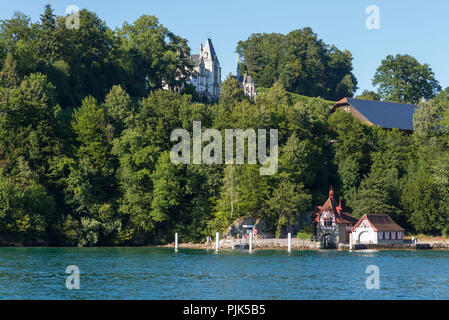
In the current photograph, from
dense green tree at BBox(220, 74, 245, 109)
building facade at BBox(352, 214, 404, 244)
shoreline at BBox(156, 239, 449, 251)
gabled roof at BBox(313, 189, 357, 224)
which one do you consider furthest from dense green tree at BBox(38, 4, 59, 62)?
building facade at BBox(352, 214, 404, 244)

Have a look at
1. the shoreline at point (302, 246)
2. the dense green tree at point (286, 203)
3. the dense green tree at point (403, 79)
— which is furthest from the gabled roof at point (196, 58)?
the shoreline at point (302, 246)

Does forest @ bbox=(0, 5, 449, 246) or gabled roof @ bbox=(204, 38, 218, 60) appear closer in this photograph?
forest @ bbox=(0, 5, 449, 246)

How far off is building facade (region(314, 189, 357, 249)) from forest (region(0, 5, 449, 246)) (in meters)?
2.23

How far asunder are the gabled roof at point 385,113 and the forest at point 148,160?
4.96 meters

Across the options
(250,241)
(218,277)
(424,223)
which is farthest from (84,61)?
(218,277)

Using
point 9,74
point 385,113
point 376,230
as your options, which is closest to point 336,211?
point 376,230

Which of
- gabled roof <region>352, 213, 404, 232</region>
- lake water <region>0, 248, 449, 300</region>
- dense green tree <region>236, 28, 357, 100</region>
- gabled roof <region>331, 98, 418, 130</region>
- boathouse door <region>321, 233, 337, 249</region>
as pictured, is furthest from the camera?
dense green tree <region>236, 28, 357, 100</region>

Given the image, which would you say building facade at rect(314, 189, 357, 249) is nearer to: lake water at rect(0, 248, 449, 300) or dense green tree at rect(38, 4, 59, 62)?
lake water at rect(0, 248, 449, 300)

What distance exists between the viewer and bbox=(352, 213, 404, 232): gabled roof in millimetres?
69688

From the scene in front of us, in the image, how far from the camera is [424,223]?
243ft

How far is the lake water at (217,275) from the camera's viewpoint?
35.4 meters

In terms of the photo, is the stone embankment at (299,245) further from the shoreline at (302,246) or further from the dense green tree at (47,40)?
the dense green tree at (47,40)

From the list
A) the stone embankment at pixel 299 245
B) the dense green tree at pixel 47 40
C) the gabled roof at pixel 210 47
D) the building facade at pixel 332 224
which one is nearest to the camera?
the stone embankment at pixel 299 245
